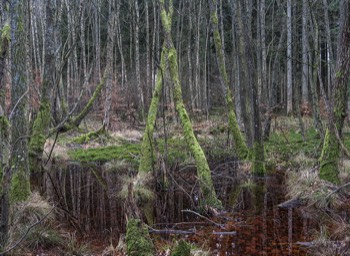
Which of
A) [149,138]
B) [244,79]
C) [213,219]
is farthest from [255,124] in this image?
[213,219]

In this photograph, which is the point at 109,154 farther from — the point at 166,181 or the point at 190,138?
the point at 190,138

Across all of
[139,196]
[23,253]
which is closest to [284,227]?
[139,196]

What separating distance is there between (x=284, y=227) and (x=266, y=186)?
2912 millimetres

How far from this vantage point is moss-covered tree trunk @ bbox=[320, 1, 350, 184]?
25.5ft

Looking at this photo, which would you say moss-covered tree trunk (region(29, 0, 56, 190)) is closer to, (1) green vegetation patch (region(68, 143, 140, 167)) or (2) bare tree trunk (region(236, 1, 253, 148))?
(1) green vegetation patch (region(68, 143, 140, 167))

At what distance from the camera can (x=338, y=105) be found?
808cm

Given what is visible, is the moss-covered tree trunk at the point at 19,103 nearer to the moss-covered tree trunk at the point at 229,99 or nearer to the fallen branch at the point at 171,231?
the fallen branch at the point at 171,231

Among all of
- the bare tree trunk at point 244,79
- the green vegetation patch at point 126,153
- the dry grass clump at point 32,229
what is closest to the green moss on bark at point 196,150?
the dry grass clump at point 32,229

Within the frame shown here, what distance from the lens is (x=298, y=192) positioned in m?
8.41

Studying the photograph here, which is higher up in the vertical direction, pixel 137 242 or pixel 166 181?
pixel 137 242

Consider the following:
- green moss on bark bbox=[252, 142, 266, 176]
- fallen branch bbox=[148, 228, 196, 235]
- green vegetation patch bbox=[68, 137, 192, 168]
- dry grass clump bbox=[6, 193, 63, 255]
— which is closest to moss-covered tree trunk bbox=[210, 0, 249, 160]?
green moss on bark bbox=[252, 142, 266, 176]

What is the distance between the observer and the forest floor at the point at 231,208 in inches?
228

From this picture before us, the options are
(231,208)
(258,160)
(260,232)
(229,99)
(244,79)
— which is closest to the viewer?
(260,232)

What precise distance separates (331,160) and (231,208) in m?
2.29
